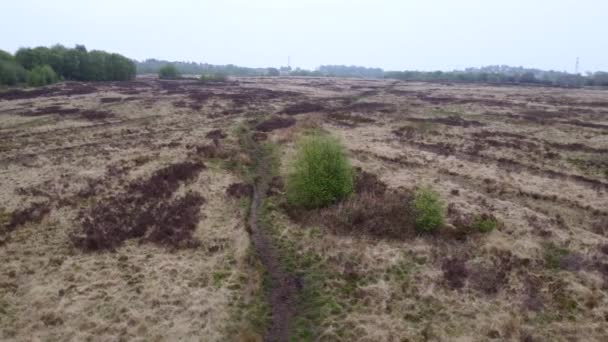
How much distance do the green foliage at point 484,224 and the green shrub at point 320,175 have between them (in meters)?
7.31

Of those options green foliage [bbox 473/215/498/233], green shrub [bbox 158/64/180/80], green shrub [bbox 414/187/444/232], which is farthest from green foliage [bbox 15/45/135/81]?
green foliage [bbox 473/215/498/233]

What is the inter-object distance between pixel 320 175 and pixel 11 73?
3596 inches

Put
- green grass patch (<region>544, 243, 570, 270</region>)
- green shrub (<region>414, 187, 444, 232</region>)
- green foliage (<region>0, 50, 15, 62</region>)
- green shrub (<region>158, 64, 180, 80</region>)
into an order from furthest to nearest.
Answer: green shrub (<region>158, 64, 180, 80</region>), green foliage (<region>0, 50, 15, 62</region>), green shrub (<region>414, 187, 444, 232</region>), green grass patch (<region>544, 243, 570, 270</region>)

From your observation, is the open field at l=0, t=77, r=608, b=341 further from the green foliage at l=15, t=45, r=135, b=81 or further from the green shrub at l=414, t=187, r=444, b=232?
the green foliage at l=15, t=45, r=135, b=81

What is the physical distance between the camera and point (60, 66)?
10700 centimetres

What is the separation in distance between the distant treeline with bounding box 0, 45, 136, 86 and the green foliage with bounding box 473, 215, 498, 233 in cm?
9773

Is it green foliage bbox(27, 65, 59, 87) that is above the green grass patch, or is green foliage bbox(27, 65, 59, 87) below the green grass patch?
above

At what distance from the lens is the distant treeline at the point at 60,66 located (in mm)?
89688

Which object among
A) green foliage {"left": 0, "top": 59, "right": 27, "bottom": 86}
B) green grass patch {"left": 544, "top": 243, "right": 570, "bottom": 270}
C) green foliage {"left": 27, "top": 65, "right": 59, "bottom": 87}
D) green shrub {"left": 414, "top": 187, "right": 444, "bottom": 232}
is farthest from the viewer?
green foliage {"left": 27, "top": 65, "right": 59, "bottom": 87}

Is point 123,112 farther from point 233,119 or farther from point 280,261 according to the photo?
point 280,261

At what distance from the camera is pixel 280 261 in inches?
741

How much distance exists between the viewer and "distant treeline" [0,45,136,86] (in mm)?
89688

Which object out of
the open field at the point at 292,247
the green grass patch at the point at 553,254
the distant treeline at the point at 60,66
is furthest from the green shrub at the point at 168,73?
the green grass patch at the point at 553,254

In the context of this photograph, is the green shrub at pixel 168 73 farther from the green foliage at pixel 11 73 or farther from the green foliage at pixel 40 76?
the green foliage at pixel 11 73
